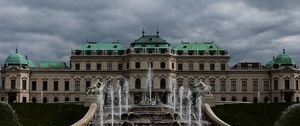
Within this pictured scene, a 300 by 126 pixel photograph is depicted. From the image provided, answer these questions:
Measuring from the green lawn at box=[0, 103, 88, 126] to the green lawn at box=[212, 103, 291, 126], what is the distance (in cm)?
1563

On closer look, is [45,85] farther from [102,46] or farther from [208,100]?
[208,100]

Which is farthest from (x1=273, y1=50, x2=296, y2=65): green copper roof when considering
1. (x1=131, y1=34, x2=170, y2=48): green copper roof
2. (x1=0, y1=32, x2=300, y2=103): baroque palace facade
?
(x1=131, y1=34, x2=170, y2=48): green copper roof

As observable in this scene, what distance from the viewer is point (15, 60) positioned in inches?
4065

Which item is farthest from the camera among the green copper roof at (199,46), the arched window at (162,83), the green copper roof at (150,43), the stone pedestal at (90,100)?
the green copper roof at (199,46)

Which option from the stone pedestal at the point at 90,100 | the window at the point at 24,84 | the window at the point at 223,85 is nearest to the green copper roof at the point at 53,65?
the window at the point at 24,84

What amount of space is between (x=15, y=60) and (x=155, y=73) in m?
23.7

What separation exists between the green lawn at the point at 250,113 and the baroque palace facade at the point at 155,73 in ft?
101

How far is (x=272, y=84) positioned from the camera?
340ft

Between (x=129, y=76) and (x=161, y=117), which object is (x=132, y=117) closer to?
(x=161, y=117)

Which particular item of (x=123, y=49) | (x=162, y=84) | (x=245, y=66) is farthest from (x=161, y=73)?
(x=245, y=66)

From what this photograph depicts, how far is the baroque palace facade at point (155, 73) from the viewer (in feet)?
333

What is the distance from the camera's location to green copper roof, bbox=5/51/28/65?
10294cm

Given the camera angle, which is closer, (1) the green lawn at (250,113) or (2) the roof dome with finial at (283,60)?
(1) the green lawn at (250,113)

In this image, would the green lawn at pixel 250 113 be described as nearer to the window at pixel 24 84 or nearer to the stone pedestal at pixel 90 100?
the stone pedestal at pixel 90 100
